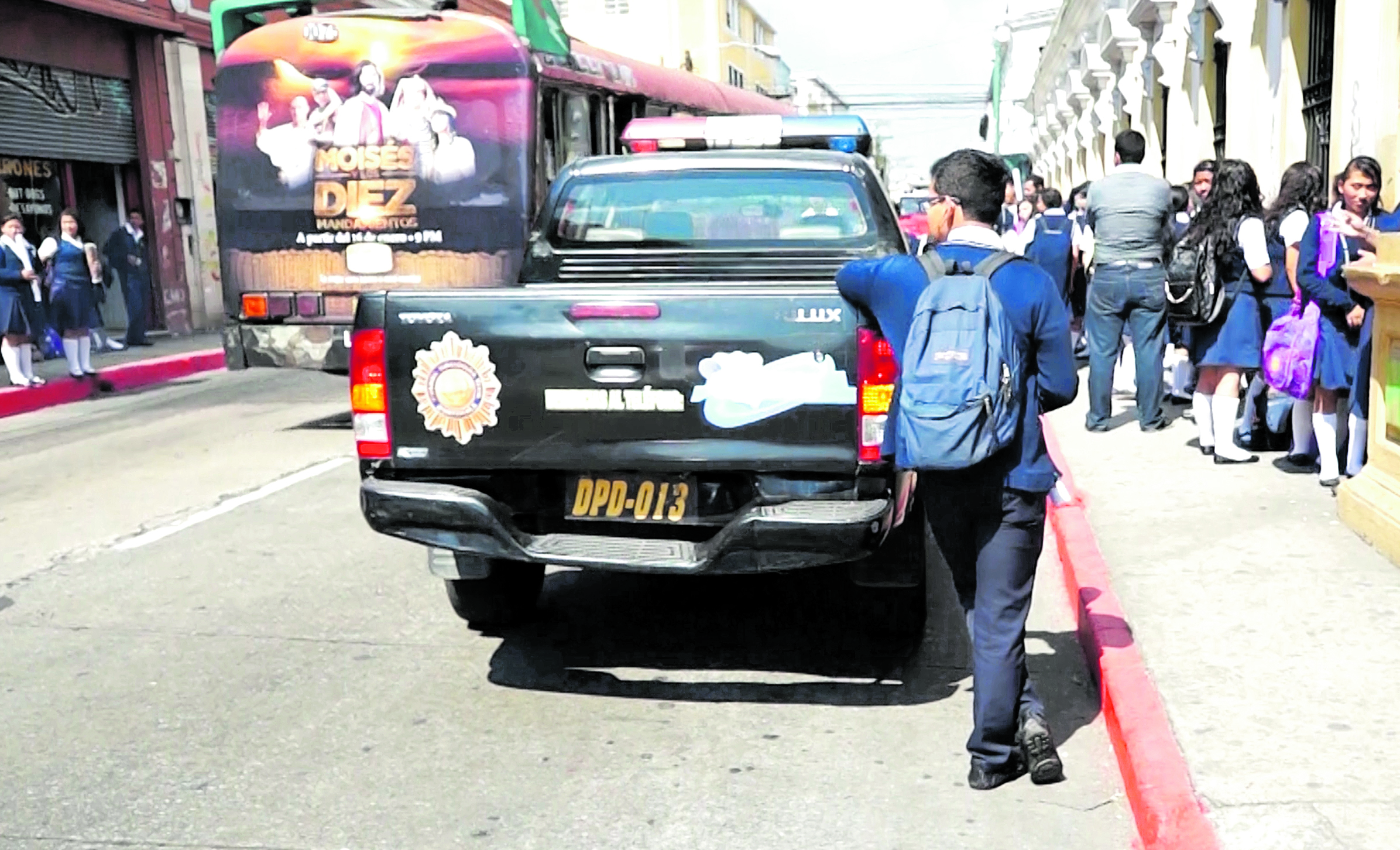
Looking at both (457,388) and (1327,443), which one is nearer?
(457,388)

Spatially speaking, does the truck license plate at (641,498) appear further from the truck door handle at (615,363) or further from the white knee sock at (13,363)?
the white knee sock at (13,363)

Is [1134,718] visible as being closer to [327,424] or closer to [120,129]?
[327,424]

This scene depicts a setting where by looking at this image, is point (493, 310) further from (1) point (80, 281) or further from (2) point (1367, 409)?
(1) point (80, 281)

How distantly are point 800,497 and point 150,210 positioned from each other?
64.9 feet

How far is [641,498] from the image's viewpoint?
496 cm

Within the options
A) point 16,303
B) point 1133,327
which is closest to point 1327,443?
point 1133,327

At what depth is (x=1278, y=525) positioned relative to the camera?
6.89m

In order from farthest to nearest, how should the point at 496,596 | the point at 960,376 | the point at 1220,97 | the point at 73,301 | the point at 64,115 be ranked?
the point at 64,115, the point at 1220,97, the point at 73,301, the point at 496,596, the point at 960,376

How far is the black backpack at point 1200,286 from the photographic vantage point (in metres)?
8.41

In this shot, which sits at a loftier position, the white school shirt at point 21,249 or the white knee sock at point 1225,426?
the white school shirt at point 21,249

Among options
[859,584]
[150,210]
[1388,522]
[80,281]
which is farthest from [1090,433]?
[150,210]

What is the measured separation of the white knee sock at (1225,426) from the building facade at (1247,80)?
1941 mm

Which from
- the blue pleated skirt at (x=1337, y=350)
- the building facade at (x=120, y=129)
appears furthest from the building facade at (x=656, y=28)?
the blue pleated skirt at (x=1337, y=350)

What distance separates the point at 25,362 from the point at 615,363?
1208 centimetres
